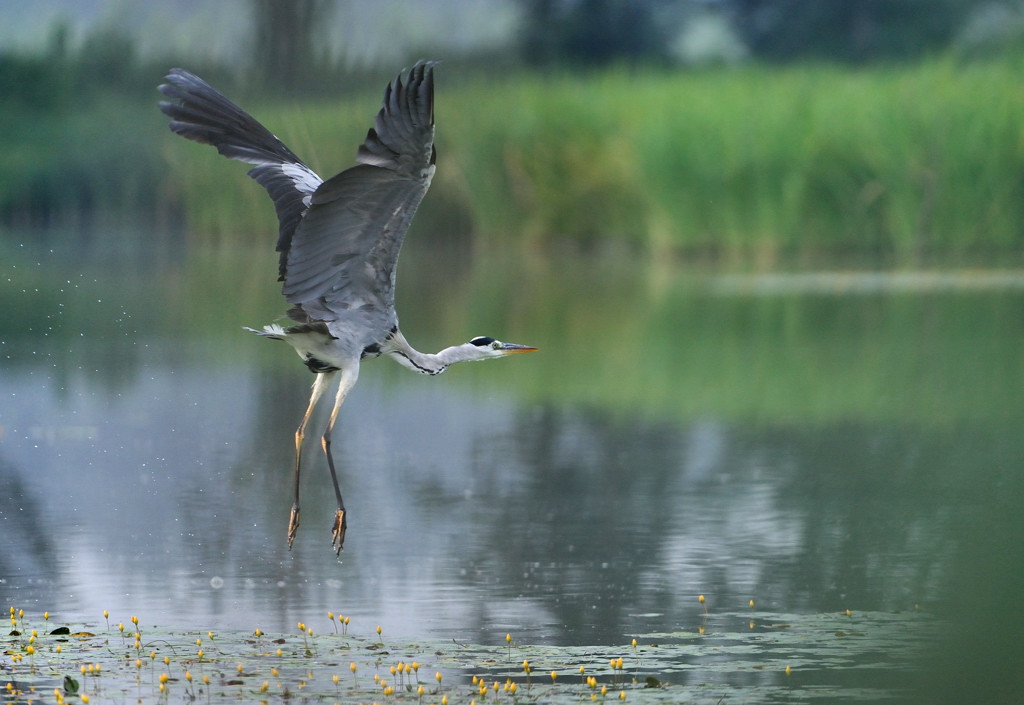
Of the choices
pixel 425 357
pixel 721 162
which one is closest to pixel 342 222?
pixel 425 357

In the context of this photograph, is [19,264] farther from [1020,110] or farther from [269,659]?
[269,659]

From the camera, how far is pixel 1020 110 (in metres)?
23.8

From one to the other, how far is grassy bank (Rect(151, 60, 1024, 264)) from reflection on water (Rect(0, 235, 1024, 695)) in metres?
5.47

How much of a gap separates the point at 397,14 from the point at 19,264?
6.54 m

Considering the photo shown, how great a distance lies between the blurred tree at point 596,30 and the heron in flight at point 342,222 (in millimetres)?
20237

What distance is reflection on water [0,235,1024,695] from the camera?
300 inches

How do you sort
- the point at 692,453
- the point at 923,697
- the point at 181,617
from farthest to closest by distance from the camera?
the point at 692,453
the point at 181,617
the point at 923,697

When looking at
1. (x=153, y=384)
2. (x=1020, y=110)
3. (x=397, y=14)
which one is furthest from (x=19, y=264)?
(x=1020, y=110)

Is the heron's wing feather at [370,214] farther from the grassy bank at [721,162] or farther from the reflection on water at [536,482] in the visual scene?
the grassy bank at [721,162]

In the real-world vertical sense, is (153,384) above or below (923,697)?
above

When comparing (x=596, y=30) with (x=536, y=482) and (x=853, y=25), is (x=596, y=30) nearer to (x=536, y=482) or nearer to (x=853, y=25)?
(x=853, y=25)

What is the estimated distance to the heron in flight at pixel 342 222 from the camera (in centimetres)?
679

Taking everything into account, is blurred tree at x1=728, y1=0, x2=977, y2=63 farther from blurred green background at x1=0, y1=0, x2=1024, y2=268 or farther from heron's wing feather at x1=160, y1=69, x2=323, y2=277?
heron's wing feather at x1=160, y1=69, x2=323, y2=277

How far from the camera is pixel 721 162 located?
2441cm
